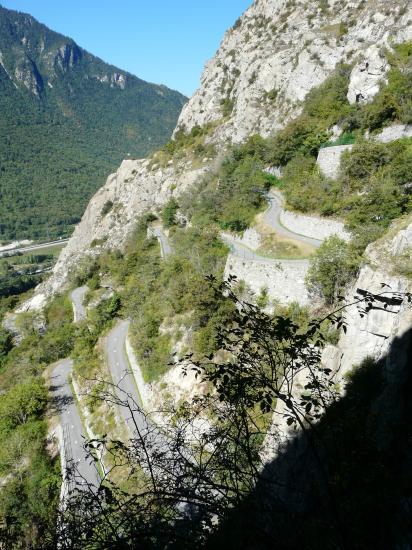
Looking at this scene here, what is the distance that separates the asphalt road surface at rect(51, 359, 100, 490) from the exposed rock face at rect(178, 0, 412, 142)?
3411 cm

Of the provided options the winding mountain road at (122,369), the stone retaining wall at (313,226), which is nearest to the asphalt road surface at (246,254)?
the stone retaining wall at (313,226)

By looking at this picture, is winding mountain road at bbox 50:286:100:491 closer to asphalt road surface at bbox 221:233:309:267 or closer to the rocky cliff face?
asphalt road surface at bbox 221:233:309:267

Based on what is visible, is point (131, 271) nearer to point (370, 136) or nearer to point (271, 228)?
point (271, 228)

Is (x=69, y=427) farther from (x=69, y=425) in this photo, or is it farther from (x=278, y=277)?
(x=278, y=277)

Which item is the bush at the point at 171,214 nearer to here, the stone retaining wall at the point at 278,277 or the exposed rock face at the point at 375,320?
the stone retaining wall at the point at 278,277

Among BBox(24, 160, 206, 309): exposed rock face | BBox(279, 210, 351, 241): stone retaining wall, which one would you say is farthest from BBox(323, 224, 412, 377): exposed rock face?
BBox(24, 160, 206, 309): exposed rock face

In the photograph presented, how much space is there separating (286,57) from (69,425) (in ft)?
170

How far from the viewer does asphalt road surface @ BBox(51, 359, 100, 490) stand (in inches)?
761

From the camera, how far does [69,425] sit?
24.8 m

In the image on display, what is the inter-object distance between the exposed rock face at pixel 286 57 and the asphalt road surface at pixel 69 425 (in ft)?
112

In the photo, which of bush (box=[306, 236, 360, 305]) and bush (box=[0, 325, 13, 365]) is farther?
bush (box=[0, 325, 13, 365])

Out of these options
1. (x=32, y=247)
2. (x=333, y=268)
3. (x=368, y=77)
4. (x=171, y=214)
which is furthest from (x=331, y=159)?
(x=32, y=247)

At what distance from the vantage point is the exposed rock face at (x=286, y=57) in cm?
3412

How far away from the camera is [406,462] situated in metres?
7.48
